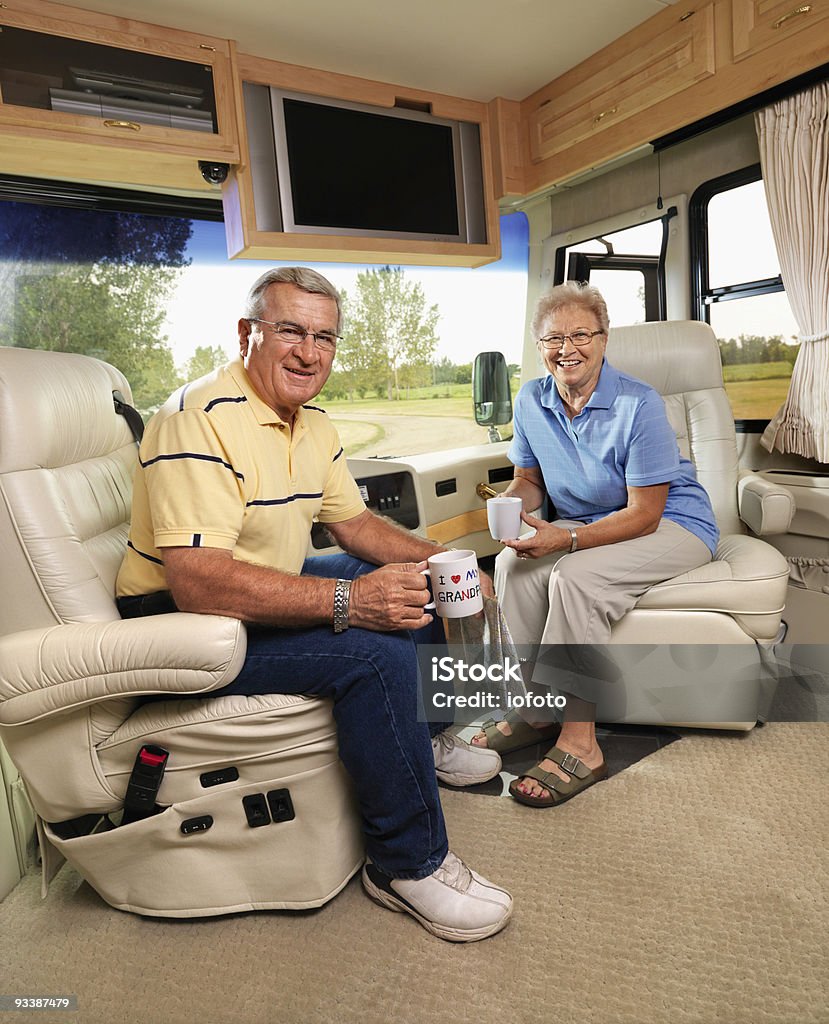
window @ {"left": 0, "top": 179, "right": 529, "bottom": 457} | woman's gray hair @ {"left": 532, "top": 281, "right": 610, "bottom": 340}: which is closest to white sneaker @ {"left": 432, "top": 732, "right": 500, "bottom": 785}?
woman's gray hair @ {"left": 532, "top": 281, "right": 610, "bottom": 340}

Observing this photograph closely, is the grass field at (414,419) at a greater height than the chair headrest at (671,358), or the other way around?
the chair headrest at (671,358)

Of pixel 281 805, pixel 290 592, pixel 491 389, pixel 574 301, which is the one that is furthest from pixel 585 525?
pixel 491 389

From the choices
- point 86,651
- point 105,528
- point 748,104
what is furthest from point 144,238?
point 748,104

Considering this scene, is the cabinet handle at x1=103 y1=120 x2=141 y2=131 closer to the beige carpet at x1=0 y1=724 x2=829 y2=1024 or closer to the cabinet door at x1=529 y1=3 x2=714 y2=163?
the cabinet door at x1=529 y1=3 x2=714 y2=163

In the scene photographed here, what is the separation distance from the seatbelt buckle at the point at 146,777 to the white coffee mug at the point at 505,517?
0.91 meters

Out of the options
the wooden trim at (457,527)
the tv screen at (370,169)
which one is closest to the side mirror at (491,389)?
the tv screen at (370,169)

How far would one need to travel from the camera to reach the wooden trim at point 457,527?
8.58ft

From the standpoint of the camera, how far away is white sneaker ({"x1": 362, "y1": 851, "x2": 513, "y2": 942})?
1.31 meters

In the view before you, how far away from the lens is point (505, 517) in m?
1.76

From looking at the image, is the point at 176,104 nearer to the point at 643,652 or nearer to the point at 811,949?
the point at 643,652

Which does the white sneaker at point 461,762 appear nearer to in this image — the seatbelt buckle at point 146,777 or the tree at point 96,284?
the seatbelt buckle at point 146,777

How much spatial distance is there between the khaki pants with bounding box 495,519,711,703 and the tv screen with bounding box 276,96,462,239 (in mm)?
1627

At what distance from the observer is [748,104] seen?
2.31 metres

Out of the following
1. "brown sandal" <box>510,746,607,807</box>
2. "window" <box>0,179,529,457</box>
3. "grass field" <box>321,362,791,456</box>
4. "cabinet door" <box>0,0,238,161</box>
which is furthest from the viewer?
"grass field" <box>321,362,791,456</box>
